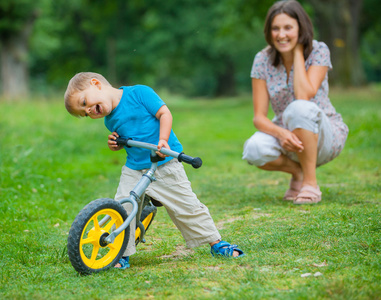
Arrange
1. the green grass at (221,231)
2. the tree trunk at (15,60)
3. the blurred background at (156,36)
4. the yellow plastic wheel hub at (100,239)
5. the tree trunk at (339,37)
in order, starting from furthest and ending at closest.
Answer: the tree trunk at (15,60) → the blurred background at (156,36) → the tree trunk at (339,37) → the yellow plastic wheel hub at (100,239) → the green grass at (221,231)

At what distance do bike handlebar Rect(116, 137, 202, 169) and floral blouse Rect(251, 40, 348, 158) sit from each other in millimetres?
1969

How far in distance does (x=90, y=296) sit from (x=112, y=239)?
470mm

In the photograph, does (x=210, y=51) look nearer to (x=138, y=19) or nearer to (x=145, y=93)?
(x=138, y=19)

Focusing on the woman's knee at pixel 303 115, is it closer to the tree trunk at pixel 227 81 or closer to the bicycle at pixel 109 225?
the bicycle at pixel 109 225

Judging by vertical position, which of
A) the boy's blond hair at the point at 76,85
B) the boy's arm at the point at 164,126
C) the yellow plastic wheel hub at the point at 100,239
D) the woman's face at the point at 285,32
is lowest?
the yellow plastic wheel hub at the point at 100,239

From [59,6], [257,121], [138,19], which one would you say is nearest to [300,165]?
[257,121]

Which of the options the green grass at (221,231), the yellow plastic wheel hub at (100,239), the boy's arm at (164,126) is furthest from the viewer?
the boy's arm at (164,126)

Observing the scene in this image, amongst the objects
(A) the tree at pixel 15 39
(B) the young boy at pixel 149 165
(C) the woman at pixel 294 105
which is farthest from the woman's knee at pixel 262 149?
(A) the tree at pixel 15 39

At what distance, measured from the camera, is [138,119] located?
10.7ft

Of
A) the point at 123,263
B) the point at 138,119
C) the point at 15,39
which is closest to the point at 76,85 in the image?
→ the point at 138,119

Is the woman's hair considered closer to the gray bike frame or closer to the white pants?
the white pants

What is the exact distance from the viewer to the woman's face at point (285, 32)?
461 centimetres

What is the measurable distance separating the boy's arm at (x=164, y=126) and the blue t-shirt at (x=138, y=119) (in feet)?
0.10

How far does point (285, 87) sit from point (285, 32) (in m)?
0.46
